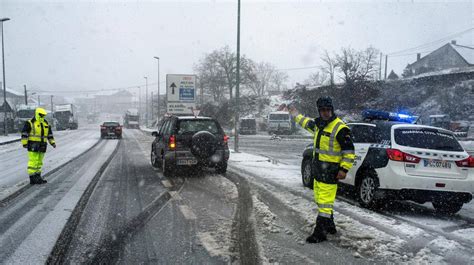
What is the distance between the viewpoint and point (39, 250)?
→ 15.3 ft

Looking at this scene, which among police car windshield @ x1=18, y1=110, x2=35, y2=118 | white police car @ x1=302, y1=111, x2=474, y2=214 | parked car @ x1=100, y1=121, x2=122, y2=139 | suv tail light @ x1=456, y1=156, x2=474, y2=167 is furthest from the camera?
police car windshield @ x1=18, y1=110, x2=35, y2=118

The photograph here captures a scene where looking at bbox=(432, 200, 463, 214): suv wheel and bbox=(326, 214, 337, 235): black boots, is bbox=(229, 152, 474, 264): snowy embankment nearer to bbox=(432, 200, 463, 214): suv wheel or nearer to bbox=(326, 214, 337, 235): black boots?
bbox=(326, 214, 337, 235): black boots

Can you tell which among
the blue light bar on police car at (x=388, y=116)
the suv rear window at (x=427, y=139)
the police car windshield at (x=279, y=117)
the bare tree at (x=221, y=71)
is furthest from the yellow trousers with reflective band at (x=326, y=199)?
the bare tree at (x=221, y=71)

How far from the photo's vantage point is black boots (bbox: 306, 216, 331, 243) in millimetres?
5195

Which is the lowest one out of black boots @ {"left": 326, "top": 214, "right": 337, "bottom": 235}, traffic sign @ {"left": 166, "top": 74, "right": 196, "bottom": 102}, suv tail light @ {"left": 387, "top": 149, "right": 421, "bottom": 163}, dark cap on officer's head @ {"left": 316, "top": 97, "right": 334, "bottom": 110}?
black boots @ {"left": 326, "top": 214, "right": 337, "bottom": 235}

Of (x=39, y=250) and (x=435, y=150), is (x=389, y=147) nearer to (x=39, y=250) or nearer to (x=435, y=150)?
(x=435, y=150)

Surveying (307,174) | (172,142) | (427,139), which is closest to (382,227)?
(427,139)

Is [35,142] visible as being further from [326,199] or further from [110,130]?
[110,130]

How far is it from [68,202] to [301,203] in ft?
13.9

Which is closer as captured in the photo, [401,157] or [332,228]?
[332,228]

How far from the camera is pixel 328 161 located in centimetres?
534

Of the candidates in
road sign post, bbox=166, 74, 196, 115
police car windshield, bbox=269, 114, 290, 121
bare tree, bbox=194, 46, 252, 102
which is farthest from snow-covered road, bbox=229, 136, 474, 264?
bare tree, bbox=194, 46, 252, 102

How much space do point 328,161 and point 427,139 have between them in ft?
8.42

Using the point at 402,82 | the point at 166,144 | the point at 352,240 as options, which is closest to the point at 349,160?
the point at 352,240
